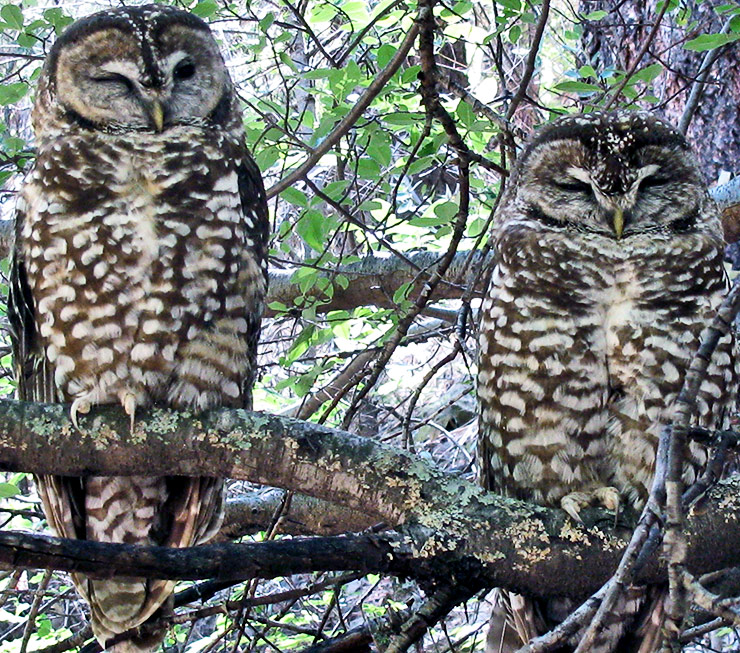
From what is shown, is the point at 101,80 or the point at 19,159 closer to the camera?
the point at 101,80

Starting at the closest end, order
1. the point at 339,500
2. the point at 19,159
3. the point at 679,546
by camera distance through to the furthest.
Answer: the point at 679,546 < the point at 339,500 < the point at 19,159

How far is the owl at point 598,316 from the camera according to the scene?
2.53 metres

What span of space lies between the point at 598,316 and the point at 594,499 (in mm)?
457

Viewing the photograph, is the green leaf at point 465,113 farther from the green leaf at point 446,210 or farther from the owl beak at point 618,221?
the owl beak at point 618,221

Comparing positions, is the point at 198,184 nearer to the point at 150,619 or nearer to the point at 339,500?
the point at 339,500

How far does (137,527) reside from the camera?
117 inches

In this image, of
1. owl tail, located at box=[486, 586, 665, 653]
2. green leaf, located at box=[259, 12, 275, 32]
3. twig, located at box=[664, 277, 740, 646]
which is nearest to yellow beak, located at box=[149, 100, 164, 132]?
green leaf, located at box=[259, 12, 275, 32]

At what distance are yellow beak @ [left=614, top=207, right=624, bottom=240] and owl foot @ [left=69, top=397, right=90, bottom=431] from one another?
4.59 ft

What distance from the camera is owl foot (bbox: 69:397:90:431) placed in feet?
7.59

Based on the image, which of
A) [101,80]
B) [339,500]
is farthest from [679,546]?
[101,80]

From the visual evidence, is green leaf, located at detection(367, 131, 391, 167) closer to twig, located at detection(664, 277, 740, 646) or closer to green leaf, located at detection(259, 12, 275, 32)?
green leaf, located at detection(259, 12, 275, 32)

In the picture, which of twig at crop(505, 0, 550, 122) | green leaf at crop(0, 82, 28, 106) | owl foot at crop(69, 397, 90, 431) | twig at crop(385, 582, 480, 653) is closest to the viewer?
twig at crop(385, 582, 480, 653)

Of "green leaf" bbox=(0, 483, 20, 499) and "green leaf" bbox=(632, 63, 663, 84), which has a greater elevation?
"green leaf" bbox=(632, 63, 663, 84)

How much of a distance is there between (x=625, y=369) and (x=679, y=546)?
143 cm
